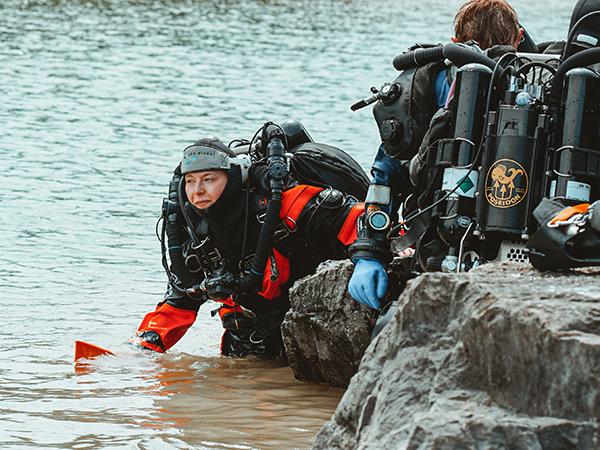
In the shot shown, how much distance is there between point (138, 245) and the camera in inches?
417

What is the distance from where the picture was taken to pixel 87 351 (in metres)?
6.52

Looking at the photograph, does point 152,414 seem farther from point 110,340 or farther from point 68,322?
point 68,322

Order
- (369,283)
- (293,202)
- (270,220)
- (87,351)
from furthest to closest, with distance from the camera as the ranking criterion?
(87,351)
(293,202)
(270,220)
(369,283)

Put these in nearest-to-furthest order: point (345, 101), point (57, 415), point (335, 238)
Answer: point (57, 415) < point (335, 238) < point (345, 101)

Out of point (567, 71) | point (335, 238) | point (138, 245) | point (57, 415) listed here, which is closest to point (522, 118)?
point (567, 71)

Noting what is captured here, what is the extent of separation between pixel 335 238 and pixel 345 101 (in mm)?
15147

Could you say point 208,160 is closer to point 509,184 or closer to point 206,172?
point 206,172

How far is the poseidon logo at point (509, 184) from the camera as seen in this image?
173 inches

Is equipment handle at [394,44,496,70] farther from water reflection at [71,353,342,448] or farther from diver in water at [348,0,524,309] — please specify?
water reflection at [71,353,342,448]

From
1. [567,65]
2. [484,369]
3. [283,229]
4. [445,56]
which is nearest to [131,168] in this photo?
[283,229]

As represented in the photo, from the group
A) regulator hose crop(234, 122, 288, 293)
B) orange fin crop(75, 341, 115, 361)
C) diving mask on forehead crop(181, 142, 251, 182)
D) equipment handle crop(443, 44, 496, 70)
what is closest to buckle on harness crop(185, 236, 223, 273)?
regulator hose crop(234, 122, 288, 293)

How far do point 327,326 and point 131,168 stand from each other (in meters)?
9.06

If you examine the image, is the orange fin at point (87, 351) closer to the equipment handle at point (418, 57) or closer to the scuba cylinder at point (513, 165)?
the equipment handle at point (418, 57)

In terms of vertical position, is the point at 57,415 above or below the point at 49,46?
below
